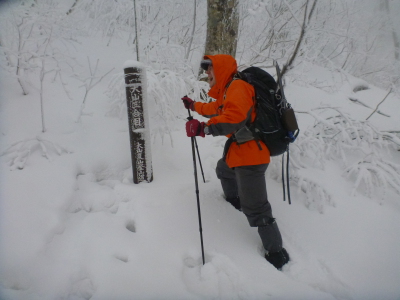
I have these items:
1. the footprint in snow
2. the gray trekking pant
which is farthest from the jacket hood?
the footprint in snow

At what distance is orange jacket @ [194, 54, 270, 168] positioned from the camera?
1916 mm

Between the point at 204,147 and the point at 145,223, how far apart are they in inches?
74.3

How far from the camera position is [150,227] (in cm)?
238

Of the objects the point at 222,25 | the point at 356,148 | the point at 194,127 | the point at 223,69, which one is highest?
the point at 222,25

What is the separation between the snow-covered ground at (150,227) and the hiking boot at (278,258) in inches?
2.5

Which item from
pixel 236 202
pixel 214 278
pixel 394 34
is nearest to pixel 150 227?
pixel 214 278

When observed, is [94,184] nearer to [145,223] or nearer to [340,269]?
[145,223]

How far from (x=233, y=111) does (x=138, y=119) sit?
138 centimetres

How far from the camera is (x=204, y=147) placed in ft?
12.9

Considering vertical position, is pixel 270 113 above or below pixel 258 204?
above

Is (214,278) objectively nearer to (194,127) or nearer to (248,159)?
(248,159)

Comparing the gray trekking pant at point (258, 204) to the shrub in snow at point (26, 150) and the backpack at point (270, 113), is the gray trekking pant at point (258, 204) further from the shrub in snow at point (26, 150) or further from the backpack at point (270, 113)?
the shrub in snow at point (26, 150)

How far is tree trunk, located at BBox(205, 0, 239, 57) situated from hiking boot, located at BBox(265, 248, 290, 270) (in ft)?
13.5

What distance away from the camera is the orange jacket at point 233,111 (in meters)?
1.92
